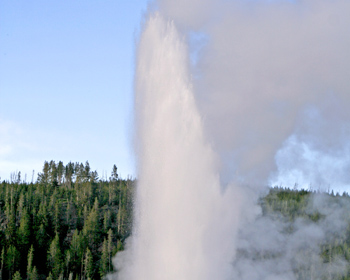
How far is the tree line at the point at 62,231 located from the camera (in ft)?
253

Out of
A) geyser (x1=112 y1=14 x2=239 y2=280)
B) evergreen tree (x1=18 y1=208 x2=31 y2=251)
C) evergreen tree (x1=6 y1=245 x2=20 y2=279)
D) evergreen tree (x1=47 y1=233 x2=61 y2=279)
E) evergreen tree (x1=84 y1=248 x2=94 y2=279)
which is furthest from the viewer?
evergreen tree (x1=18 y1=208 x2=31 y2=251)

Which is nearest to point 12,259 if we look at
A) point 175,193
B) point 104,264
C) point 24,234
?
point 24,234

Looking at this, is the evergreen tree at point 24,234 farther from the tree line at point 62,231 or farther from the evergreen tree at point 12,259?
the evergreen tree at point 12,259

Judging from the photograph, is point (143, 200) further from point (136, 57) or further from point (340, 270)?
point (340, 270)

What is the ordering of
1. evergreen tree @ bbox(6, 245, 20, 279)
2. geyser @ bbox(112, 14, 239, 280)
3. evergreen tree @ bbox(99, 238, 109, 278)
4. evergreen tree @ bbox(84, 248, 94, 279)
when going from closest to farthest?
1. geyser @ bbox(112, 14, 239, 280)
2. evergreen tree @ bbox(99, 238, 109, 278)
3. evergreen tree @ bbox(84, 248, 94, 279)
4. evergreen tree @ bbox(6, 245, 20, 279)

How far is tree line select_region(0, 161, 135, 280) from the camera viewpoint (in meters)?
77.1

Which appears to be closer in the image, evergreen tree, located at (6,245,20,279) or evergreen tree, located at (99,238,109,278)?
evergreen tree, located at (99,238,109,278)

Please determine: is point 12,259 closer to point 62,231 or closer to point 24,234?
point 24,234

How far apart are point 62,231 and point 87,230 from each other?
1102 centimetres

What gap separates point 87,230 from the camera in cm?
8919

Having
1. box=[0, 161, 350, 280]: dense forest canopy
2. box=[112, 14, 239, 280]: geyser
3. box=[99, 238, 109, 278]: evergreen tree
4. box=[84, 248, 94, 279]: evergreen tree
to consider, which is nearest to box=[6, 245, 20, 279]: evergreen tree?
box=[0, 161, 350, 280]: dense forest canopy

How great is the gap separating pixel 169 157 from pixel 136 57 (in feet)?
30.2

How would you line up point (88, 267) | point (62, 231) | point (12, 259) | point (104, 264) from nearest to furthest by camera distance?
point (104, 264) → point (88, 267) → point (12, 259) → point (62, 231)

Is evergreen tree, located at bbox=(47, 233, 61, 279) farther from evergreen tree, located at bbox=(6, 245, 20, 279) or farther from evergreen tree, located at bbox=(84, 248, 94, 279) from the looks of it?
evergreen tree, located at bbox=(6, 245, 20, 279)
